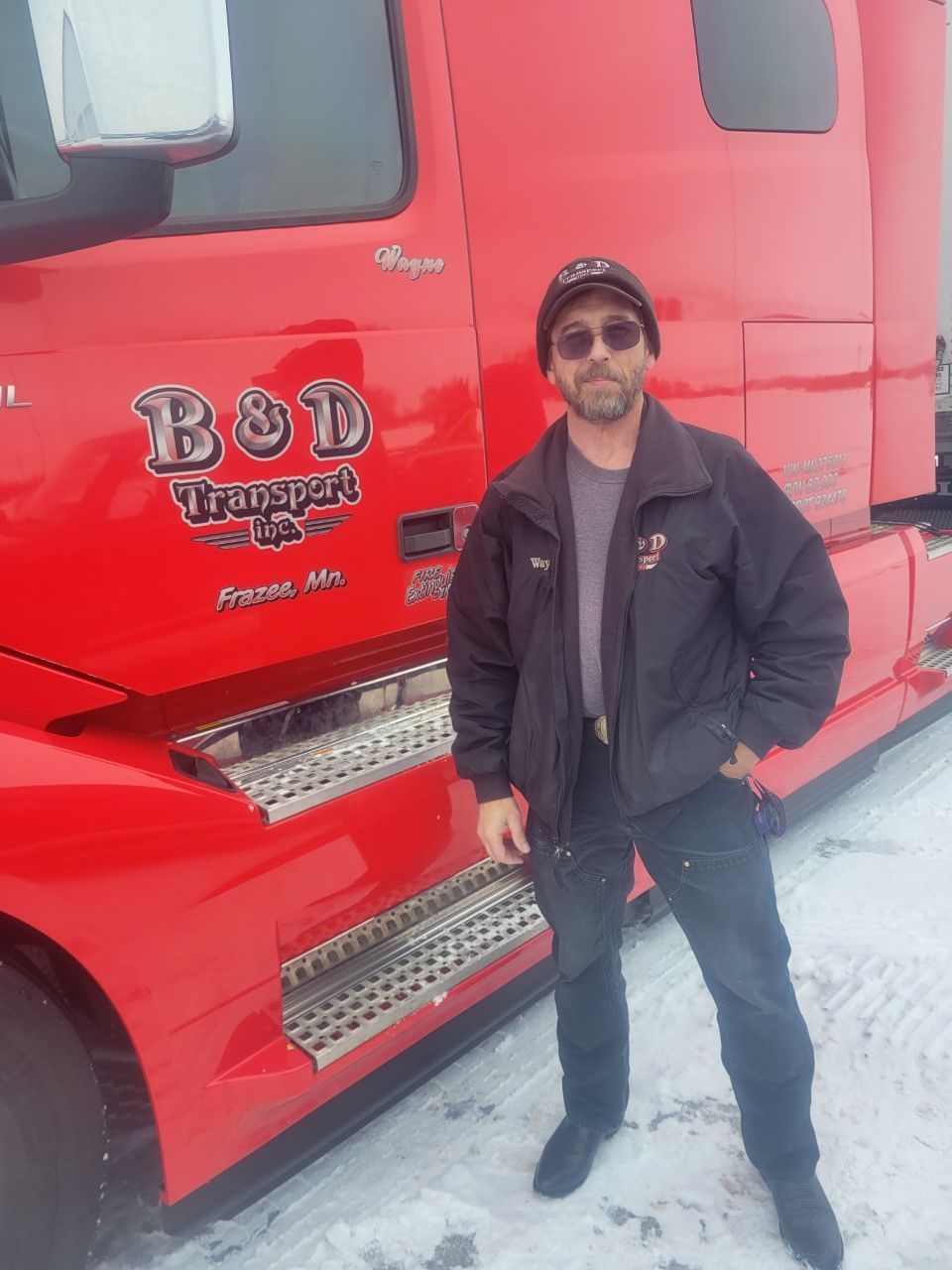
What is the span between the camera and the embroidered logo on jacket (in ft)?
4.89

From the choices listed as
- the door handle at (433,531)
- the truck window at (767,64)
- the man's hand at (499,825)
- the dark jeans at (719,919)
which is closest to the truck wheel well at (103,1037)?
the man's hand at (499,825)

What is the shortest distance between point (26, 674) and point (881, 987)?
2157mm

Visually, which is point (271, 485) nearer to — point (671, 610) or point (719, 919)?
point (671, 610)

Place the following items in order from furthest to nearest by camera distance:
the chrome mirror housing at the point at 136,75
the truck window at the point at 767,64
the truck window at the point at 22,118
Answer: the truck window at the point at 767,64
the truck window at the point at 22,118
the chrome mirror housing at the point at 136,75

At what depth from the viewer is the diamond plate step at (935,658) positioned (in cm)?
351

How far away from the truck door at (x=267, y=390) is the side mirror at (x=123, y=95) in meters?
0.18

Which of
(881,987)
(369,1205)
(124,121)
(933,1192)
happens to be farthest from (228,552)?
(881,987)

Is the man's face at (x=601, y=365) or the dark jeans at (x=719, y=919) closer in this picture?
the man's face at (x=601, y=365)

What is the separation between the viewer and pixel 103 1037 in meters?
1.64

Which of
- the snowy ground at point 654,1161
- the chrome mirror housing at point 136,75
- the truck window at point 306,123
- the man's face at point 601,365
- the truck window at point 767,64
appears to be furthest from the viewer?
the truck window at point 767,64

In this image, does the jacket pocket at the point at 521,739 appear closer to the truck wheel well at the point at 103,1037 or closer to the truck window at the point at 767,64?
the truck wheel well at the point at 103,1037

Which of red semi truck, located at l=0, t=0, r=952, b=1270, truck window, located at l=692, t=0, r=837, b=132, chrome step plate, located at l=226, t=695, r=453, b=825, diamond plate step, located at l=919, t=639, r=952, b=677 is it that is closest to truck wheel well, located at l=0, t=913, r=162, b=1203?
red semi truck, located at l=0, t=0, r=952, b=1270

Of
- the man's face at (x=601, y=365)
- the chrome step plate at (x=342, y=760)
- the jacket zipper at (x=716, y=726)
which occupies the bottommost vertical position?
the chrome step plate at (x=342, y=760)

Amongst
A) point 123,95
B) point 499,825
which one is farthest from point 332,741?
point 123,95
